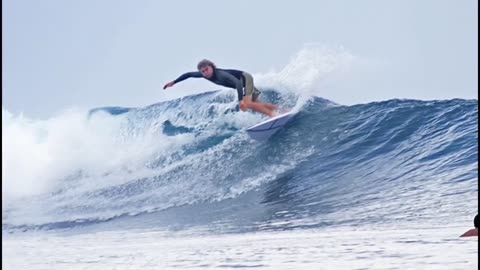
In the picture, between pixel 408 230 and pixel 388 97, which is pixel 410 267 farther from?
pixel 388 97

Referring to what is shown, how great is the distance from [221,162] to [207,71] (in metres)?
0.54

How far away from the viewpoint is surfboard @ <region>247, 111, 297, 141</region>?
358 centimetres

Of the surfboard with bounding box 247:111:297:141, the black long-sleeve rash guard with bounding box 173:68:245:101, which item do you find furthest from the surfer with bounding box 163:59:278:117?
the surfboard with bounding box 247:111:297:141

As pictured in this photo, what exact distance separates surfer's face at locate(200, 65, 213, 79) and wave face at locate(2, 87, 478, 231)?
120 mm

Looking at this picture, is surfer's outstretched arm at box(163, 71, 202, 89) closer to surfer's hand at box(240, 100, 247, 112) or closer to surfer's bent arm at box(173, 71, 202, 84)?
surfer's bent arm at box(173, 71, 202, 84)

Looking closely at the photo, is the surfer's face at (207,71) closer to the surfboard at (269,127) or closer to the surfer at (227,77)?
the surfer at (227,77)

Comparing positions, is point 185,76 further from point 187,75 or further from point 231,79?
point 231,79

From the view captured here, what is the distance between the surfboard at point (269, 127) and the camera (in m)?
3.58

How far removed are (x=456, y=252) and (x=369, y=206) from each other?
0.72m

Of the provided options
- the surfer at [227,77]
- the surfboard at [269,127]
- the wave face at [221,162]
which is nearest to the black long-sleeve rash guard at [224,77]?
the surfer at [227,77]

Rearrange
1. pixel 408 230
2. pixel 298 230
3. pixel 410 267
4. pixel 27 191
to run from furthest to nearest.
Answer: pixel 27 191
pixel 298 230
pixel 408 230
pixel 410 267

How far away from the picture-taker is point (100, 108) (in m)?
3.51

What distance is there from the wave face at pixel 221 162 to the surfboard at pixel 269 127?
30 millimetres

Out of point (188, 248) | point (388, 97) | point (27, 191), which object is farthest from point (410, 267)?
point (27, 191)
